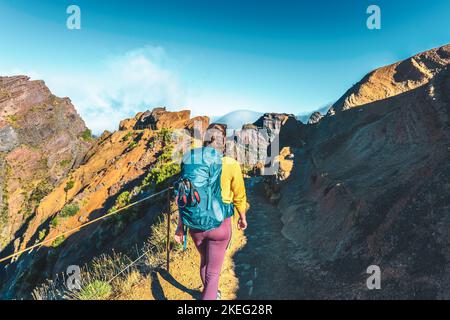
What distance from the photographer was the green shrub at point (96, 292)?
20.0ft

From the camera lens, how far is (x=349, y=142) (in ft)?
42.5

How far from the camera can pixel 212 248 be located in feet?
14.1

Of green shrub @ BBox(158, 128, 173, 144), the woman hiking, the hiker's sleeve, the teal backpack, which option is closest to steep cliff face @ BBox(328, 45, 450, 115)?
green shrub @ BBox(158, 128, 173, 144)

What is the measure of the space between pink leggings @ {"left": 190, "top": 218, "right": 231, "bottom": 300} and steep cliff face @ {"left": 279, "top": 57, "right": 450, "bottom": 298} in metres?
2.54

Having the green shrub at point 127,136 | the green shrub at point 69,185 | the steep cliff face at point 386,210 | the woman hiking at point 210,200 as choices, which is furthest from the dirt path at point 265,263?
the green shrub at point 127,136

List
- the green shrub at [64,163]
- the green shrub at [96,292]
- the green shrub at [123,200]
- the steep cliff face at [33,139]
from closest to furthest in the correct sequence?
the green shrub at [96,292]
the green shrub at [123,200]
the steep cliff face at [33,139]
the green shrub at [64,163]

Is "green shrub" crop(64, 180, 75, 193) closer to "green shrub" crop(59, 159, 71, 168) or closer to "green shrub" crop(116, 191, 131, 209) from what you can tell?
"green shrub" crop(116, 191, 131, 209)

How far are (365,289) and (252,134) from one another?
79.1 ft

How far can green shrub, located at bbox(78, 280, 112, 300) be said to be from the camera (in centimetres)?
609

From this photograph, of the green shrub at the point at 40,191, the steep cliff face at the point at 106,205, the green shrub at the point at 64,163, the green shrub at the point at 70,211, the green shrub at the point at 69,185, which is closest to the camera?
the steep cliff face at the point at 106,205

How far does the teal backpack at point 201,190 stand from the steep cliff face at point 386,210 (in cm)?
312

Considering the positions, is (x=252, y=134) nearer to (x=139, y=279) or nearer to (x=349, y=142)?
(x=349, y=142)

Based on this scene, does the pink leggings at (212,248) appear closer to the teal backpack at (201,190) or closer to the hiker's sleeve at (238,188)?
the teal backpack at (201,190)

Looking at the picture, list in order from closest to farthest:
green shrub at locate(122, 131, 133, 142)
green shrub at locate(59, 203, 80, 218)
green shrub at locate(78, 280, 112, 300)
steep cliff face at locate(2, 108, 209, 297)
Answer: green shrub at locate(78, 280, 112, 300), steep cliff face at locate(2, 108, 209, 297), green shrub at locate(59, 203, 80, 218), green shrub at locate(122, 131, 133, 142)
